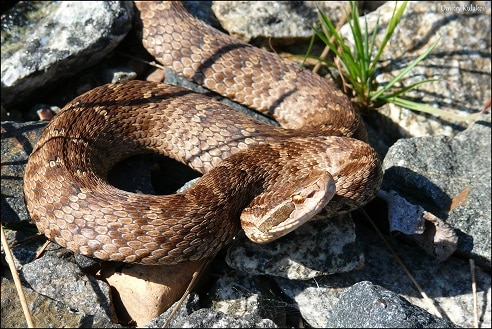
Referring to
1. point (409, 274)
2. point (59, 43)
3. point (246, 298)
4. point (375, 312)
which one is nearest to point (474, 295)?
point (409, 274)

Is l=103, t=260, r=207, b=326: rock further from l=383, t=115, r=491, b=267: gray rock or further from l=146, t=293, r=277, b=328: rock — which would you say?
l=383, t=115, r=491, b=267: gray rock

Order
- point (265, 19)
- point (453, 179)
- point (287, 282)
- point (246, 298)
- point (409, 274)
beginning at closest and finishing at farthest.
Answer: point (246, 298), point (287, 282), point (409, 274), point (453, 179), point (265, 19)

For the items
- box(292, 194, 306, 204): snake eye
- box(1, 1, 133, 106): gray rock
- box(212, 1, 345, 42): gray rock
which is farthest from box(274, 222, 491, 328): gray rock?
box(1, 1, 133, 106): gray rock

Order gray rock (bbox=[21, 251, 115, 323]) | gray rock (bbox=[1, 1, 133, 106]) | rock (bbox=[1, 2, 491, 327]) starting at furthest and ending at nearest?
gray rock (bbox=[1, 1, 133, 106]) → gray rock (bbox=[21, 251, 115, 323]) → rock (bbox=[1, 2, 491, 327])

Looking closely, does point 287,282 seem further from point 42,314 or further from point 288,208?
point 42,314

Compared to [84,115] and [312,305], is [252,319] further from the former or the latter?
[84,115]

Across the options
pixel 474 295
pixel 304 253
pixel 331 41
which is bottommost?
pixel 474 295

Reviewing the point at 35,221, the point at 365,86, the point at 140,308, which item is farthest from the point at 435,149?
the point at 35,221
